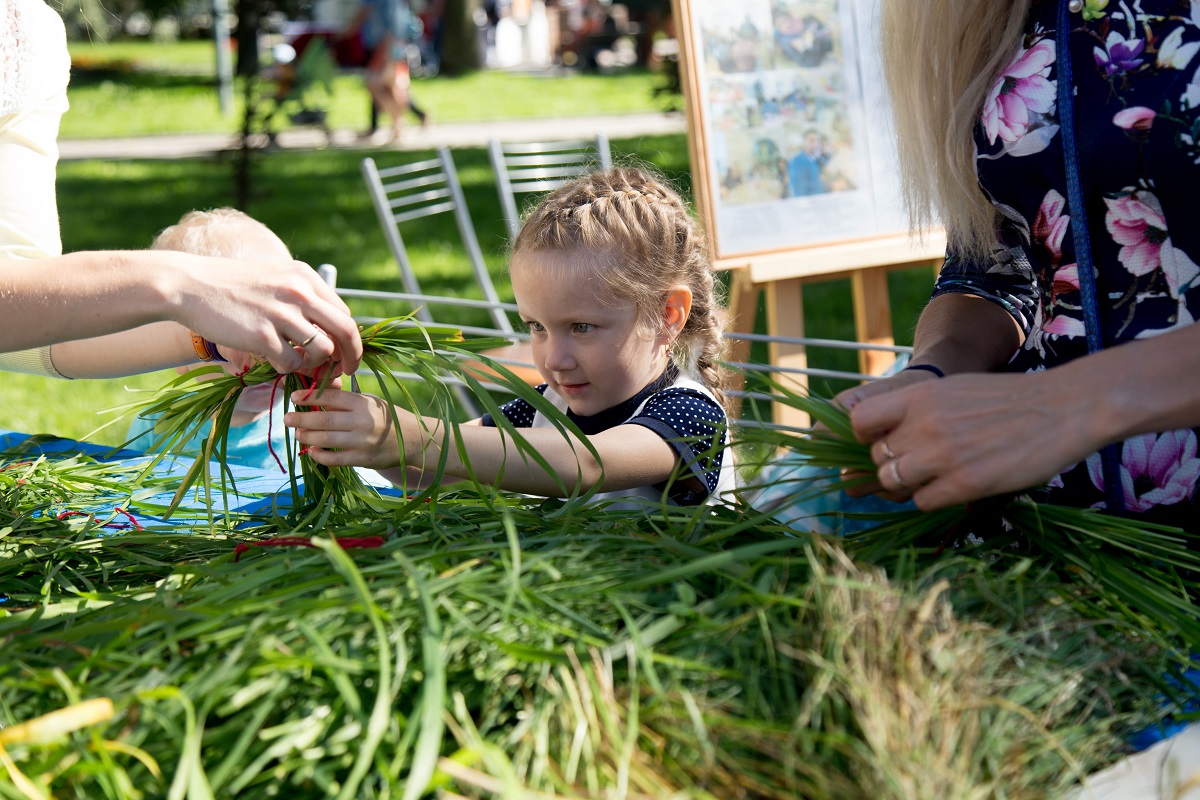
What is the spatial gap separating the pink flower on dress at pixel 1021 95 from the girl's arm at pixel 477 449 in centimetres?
55

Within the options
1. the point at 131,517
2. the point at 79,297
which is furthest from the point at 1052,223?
the point at 131,517

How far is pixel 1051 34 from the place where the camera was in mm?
1174

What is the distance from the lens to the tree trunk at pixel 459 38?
1534cm

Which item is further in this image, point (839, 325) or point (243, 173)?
point (243, 173)

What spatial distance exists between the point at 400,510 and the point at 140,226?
6168 mm

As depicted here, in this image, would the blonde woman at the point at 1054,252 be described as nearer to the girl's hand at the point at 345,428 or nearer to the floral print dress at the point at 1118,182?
the floral print dress at the point at 1118,182

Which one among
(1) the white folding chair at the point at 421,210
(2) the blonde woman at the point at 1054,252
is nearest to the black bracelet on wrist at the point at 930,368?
(2) the blonde woman at the point at 1054,252

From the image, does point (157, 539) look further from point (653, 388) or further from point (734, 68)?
point (734, 68)

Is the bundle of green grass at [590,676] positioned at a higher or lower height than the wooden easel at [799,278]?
lower

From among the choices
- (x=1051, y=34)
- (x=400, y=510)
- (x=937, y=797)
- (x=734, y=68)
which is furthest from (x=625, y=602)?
(x=734, y=68)

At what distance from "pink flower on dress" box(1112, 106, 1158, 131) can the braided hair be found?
71 cm

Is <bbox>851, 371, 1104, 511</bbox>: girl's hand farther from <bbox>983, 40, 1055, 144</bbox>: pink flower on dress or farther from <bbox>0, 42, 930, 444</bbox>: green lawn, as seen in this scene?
<bbox>0, 42, 930, 444</bbox>: green lawn

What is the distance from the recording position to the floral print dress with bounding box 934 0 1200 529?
3.54 feet

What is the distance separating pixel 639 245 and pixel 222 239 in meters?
0.84
